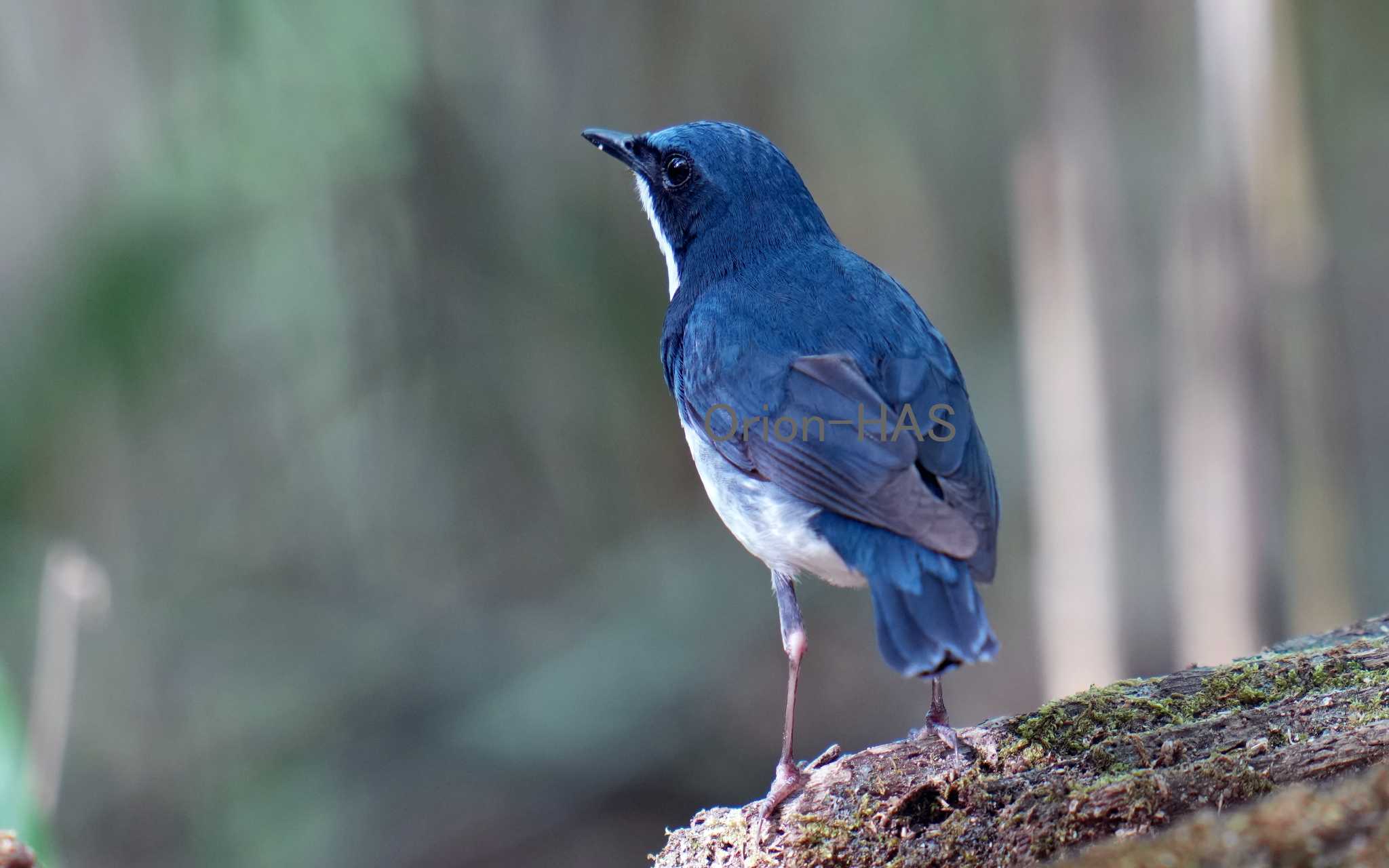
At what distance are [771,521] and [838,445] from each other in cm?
35

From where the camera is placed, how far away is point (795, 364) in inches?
150

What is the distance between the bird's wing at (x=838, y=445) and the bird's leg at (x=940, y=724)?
1.52ft

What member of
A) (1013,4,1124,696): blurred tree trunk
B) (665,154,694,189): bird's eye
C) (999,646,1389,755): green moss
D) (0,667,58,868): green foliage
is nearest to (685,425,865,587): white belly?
(999,646,1389,755): green moss

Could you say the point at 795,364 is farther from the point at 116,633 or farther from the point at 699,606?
the point at 116,633

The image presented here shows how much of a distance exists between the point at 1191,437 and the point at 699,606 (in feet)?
11.1

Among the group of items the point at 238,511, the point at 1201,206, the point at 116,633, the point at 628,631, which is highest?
the point at 1201,206

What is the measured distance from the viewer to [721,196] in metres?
4.50

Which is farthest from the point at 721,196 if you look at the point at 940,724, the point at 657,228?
the point at 940,724

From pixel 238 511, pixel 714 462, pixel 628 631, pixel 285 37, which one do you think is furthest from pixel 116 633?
pixel 714 462

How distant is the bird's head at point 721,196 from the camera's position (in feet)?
14.6

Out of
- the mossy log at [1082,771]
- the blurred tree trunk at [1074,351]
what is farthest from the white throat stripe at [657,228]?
the blurred tree trunk at [1074,351]

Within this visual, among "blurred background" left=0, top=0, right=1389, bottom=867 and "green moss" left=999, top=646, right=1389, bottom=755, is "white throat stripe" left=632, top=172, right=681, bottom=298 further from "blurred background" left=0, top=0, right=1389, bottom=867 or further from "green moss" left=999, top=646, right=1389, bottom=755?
"blurred background" left=0, top=0, right=1389, bottom=867

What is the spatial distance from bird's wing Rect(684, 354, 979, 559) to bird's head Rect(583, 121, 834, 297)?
66cm

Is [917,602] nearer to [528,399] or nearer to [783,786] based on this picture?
[783,786]
